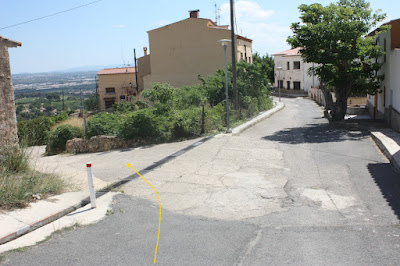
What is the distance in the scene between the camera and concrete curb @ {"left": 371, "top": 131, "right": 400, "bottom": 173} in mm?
10883

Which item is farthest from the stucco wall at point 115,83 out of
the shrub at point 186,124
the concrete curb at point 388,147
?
the concrete curb at point 388,147

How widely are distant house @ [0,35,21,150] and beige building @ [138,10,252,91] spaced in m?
29.2

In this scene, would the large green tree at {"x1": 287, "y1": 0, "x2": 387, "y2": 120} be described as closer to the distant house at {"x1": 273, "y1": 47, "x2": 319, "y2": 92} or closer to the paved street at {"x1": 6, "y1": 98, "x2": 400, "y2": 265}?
the paved street at {"x1": 6, "y1": 98, "x2": 400, "y2": 265}

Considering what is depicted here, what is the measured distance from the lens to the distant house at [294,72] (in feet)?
196

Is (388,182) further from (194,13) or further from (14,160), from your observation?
(194,13)

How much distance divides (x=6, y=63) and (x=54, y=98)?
175ft

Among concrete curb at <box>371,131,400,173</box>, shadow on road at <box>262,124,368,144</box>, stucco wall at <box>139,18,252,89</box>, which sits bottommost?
shadow on road at <box>262,124,368,144</box>

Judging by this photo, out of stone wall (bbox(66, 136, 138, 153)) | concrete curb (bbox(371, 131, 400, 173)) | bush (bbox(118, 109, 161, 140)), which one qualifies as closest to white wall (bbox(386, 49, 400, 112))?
concrete curb (bbox(371, 131, 400, 173))

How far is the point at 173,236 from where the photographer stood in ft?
20.5

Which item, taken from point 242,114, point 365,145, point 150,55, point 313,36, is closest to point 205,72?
point 150,55

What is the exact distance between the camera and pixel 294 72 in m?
61.4

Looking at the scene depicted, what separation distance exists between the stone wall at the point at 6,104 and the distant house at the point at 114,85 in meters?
45.3

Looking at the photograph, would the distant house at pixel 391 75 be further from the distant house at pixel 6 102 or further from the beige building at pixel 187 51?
the beige building at pixel 187 51

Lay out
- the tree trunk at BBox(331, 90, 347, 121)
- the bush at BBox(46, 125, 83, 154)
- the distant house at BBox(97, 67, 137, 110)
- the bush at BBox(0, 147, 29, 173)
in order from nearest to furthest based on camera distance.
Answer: the bush at BBox(0, 147, 29, 173), the bush at BBox(46, 125, 83, 154), the tree trunk at BBox(331, 90, 347, 121), the distant house at BBox(97, 67, 137, 110)
